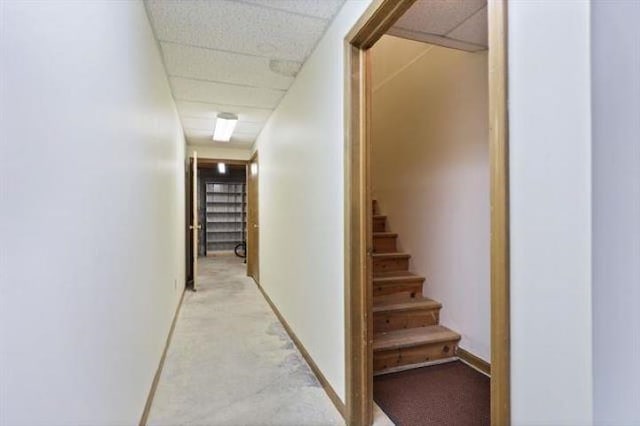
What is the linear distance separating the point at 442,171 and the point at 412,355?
4.93 ft

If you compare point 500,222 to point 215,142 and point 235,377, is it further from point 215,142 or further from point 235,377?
point 215,142

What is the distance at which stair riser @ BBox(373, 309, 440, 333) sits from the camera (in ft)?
8.87

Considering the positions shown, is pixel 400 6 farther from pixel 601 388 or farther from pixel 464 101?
pixel 601 388

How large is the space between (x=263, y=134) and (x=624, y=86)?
4.43 meters

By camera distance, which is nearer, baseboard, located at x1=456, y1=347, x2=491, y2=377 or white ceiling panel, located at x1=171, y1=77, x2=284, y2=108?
baseboard, located at x1=456, y1=347, x2=491, y2=377

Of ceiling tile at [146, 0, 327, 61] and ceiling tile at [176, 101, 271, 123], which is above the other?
ceiling tile at [176, 101, 271, 123]

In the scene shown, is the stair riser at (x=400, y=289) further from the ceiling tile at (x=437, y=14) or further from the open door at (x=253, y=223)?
the open door at (x=253, y=223)

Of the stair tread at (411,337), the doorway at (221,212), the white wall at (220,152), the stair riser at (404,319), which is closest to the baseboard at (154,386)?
the stair tread at (411,337)

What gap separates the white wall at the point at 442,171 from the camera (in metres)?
2.49

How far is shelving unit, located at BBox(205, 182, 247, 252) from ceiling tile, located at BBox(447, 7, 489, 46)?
874cm

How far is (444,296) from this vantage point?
285cm

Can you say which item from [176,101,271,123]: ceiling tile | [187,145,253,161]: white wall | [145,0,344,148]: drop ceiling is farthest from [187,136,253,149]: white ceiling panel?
[145,0,344,148]: drop ceiling

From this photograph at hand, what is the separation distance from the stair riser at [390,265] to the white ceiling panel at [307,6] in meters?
2.13

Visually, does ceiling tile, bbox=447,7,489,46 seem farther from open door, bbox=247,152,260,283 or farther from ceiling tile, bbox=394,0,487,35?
open door, bbox=247,152,260,283
